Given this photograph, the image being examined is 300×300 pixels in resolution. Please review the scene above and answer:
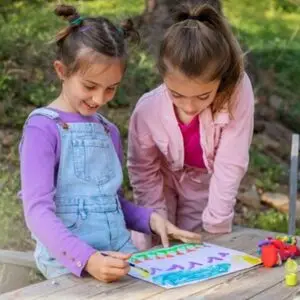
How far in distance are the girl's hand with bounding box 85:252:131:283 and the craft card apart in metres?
0.09

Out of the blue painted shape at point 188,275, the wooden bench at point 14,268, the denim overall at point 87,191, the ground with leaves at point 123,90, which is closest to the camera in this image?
the blue painted shape at point 188,275

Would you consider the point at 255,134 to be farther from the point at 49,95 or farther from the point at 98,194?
the point at 98,194

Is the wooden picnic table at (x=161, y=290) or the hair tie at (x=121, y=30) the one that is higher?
the hair tie at (x=121, y=30)

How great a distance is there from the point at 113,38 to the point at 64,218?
0.57 metres

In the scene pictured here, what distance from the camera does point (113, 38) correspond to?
2.52 metres

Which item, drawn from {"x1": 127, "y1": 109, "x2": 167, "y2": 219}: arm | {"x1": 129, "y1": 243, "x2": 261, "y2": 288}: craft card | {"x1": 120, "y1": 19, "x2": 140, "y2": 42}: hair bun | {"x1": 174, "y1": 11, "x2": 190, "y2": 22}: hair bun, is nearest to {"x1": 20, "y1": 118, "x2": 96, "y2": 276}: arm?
{"x1": 129, "y1": 243, "x2": 261, "y2": 288}: craft card

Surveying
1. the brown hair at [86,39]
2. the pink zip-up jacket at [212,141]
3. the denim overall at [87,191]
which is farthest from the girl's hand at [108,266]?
the pink zip-up jacket at [212,141]

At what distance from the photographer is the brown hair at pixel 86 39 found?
2.46 meters

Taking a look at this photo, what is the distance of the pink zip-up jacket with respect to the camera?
9.40 feet

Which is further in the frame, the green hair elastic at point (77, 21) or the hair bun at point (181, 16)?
the hair bun at point (181, 16)

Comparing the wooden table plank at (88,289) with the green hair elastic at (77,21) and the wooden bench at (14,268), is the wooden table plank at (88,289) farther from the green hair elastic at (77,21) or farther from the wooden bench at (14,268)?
the wooden bench at (14,268)

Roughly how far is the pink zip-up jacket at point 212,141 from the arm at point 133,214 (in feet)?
0.76

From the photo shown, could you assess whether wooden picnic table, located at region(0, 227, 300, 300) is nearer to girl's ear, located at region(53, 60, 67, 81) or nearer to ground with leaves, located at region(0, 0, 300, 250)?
girl's ear, located at region(53, 60, 67, 81)

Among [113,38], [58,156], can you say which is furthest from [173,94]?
[58,156]
